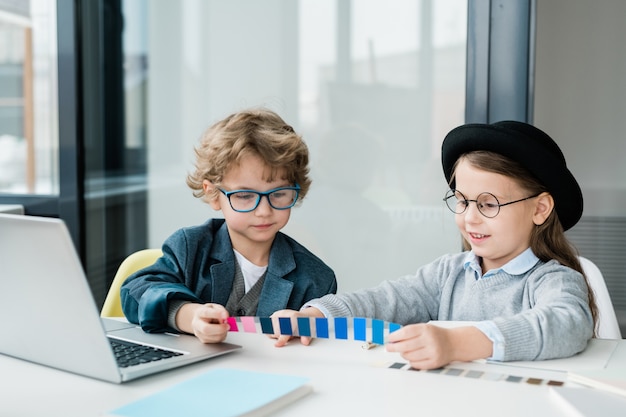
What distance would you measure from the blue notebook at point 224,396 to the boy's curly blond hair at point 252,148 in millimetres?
721

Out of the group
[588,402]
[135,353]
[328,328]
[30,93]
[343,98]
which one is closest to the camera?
[588,402]

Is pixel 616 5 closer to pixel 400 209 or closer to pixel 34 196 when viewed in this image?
pixel 400 209

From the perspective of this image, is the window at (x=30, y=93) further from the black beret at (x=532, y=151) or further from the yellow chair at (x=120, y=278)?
the black beret at (x=532, y=151)

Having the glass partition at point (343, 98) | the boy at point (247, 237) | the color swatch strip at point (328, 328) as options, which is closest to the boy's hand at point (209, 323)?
the color swatch strip at point (328, 328)

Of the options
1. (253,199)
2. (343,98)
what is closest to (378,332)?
(253,199)

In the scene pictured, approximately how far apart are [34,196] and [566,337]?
2509 millimetres

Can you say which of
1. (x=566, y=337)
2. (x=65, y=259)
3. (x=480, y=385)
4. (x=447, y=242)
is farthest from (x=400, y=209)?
(x=65, y=259)

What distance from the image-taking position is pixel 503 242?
63.0 inches

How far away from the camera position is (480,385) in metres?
1.14

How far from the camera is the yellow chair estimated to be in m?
1.94

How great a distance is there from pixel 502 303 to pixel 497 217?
205 millimetres

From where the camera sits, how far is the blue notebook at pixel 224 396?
975mm

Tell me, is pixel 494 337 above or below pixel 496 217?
below

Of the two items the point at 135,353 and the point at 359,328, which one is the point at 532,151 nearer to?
the point at 359,328
